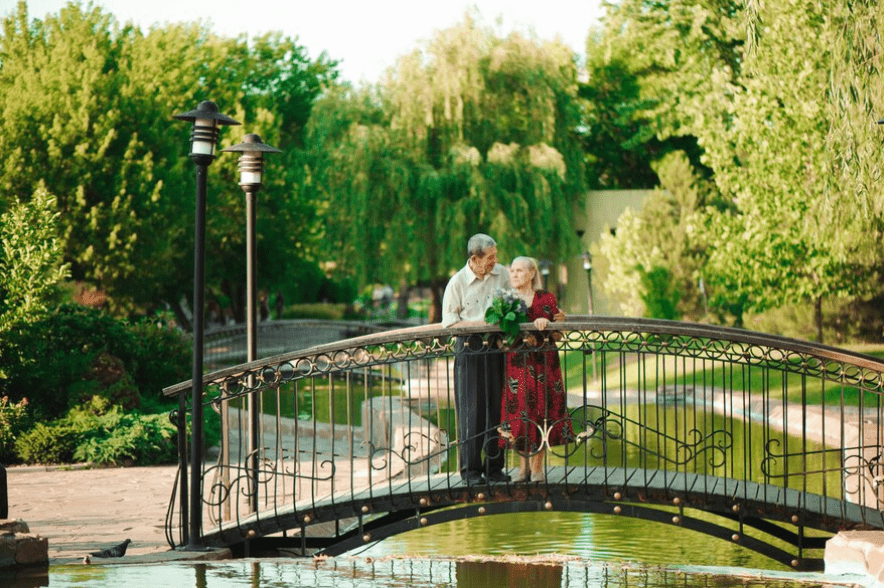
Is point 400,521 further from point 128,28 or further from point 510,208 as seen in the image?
point 510,208

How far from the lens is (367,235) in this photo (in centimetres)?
3506

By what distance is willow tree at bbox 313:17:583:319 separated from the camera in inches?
1366

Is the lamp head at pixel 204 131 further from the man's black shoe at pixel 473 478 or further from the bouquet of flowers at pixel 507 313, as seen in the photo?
the man's black shoe at pixel 473 478

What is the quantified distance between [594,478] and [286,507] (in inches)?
96.2

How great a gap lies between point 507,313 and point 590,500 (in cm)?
157

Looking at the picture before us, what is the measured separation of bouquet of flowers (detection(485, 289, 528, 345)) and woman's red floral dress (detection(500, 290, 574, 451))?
229mm

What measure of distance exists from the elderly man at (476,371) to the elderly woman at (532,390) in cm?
13

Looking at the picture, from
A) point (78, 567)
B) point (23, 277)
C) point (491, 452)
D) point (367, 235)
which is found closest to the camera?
point (78, 567)

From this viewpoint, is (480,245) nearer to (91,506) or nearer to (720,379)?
(91,506)

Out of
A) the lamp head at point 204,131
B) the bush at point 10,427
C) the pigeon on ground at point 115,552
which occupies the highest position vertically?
the lamp head at point 204,131

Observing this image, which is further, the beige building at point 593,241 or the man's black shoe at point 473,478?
the beige building at point 593,241

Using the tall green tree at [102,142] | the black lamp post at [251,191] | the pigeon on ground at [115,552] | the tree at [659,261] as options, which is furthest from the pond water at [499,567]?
the tree at [659,261]

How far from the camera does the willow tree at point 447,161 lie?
3469 centimetres

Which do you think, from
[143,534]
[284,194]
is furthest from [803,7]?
[284,194]
